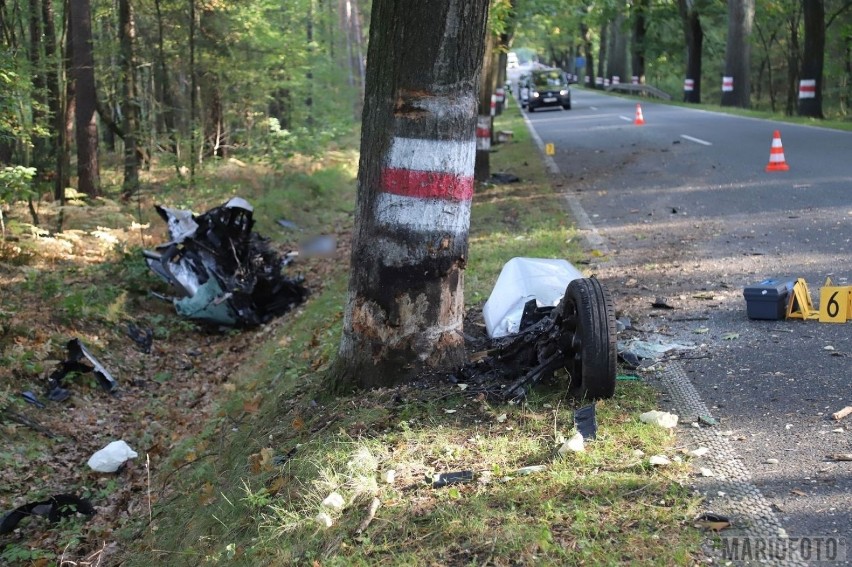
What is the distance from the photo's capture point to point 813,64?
26.9 m

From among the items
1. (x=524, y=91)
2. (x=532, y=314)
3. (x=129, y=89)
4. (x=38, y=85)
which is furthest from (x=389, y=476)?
(x=524, y=91)

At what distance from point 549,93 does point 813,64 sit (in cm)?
1420

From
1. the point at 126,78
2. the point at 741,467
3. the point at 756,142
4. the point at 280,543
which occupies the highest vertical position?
the point at 126,78

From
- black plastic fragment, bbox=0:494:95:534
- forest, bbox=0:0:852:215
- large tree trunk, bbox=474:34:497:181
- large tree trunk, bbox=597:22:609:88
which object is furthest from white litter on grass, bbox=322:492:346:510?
large tree trunk, bbox=597:22:609:88

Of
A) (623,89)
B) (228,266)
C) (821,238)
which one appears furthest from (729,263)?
(623,89)

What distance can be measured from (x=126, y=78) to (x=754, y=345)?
18.0m

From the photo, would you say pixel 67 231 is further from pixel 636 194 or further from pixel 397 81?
pixel 397 81

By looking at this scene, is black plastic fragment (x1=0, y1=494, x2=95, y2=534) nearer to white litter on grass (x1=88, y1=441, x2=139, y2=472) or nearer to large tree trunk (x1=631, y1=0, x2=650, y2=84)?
white litter on grass (x1=88, y1=441, x2=139, y2=472)

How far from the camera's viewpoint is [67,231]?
46.9 feet

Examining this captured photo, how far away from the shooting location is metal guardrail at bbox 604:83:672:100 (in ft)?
153

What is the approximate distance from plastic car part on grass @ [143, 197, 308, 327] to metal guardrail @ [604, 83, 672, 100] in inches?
1514

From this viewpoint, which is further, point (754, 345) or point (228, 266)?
point (228, 266)

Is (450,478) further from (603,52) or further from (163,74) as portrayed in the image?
(603,52)

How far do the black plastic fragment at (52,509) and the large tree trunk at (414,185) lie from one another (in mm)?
2595
